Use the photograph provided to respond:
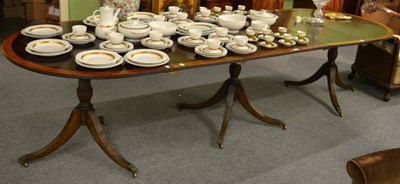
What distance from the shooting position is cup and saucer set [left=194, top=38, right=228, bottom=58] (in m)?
1.99

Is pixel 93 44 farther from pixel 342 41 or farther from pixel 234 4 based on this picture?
pixel 234 4

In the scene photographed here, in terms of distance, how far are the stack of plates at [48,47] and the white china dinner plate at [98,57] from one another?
97mm

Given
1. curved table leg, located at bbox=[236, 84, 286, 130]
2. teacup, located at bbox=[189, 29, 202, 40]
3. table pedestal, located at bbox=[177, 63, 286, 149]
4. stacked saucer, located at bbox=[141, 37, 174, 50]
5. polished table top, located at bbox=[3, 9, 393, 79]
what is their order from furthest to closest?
1. curved table leg, located at bbox=[236, 84, 286, 130]
2. table pedestal, located at bbox=[177, 63, 286, 149]
3. teacup, located at bbox=[189, 29, 202, 40]
4. stacked saucer, located at bbox=[141, 37, 174, 50]
5. polished table top, located at bbox=[3, 9, 393, 79]

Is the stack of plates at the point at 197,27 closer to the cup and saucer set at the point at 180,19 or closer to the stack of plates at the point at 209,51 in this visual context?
the cup and saucer set at the point at 180,19

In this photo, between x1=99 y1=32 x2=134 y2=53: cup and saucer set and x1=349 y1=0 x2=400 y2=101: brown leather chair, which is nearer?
x1=99 y1=32 x2=134 y2=53: cup and saucer set

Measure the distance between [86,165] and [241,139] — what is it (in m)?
0.93

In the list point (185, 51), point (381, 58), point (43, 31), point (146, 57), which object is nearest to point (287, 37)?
point (185, 51)

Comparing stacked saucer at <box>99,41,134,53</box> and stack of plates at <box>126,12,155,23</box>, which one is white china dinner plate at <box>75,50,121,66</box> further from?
stack of plates at <box>126,12,155,23</box>

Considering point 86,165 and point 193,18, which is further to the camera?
point 193,18

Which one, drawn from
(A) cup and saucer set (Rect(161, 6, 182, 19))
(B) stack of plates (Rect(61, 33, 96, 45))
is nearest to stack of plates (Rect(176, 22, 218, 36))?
(A) cup and saucer set (Rect(161, 6, 182, 19))

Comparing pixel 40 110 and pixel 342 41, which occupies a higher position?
pixel 342 41

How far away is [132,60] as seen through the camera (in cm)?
181

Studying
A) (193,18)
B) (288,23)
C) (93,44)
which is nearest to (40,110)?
(93,44)

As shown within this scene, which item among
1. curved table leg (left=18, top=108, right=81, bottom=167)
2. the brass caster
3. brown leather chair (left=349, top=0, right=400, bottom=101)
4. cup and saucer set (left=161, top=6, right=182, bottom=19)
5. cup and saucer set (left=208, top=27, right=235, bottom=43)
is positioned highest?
cup and saucer set (left=161, top=6, right=182, bottom=19)
